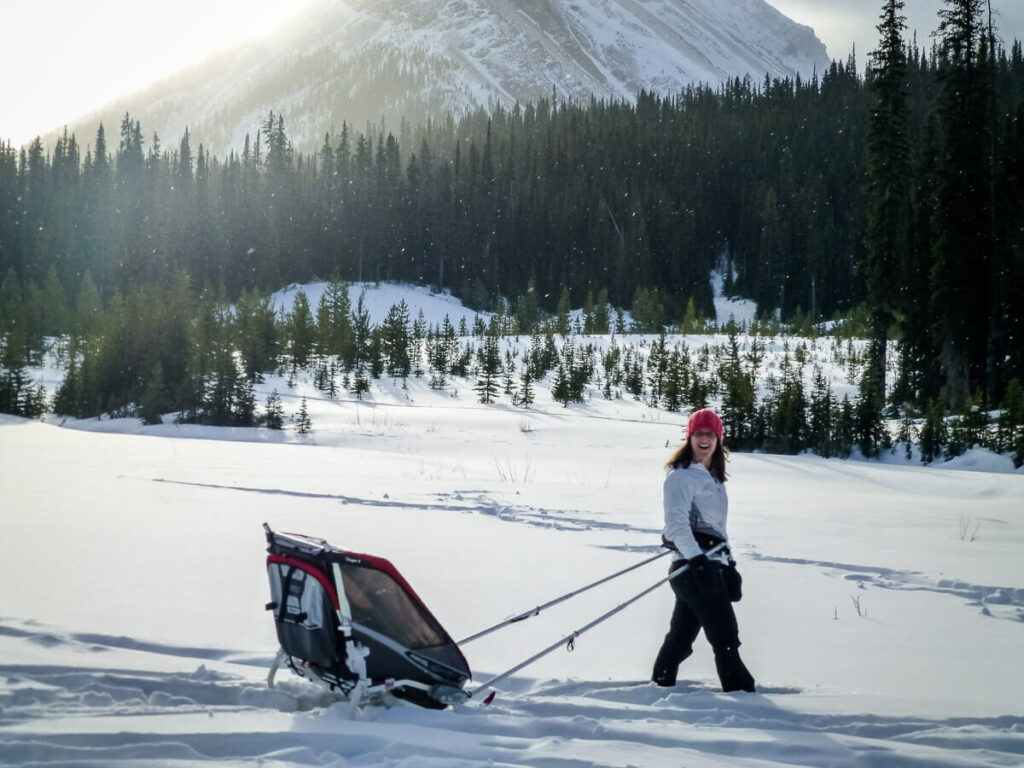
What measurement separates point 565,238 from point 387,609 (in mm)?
61952

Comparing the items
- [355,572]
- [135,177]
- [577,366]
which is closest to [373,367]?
[577,366]

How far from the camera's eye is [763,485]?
12.4m

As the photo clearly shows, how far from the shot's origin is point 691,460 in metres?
4.48

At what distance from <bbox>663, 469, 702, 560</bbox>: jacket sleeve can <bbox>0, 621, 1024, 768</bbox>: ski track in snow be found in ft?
2.68

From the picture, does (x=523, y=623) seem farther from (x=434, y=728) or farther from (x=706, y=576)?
(x=434, y=728)

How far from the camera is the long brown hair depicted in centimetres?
445

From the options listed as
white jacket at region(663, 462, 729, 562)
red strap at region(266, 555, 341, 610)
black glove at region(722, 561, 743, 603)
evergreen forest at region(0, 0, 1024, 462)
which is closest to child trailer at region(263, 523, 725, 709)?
red strap at region(266, 555, 341, 610)

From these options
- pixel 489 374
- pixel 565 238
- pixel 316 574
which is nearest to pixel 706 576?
pixel 316 574

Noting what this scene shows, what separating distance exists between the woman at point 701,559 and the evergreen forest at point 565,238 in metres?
12.5

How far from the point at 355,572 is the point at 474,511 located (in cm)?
599

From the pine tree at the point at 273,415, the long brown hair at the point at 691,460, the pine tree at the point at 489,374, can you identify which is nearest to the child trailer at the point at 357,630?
the long brown hair at the point at 691,460

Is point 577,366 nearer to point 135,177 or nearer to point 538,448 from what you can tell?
point 538,448

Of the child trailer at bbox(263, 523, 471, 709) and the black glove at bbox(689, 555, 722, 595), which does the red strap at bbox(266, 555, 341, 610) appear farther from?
the black glove at bbox(689, 555, 722, 595)

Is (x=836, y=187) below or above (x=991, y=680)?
above
